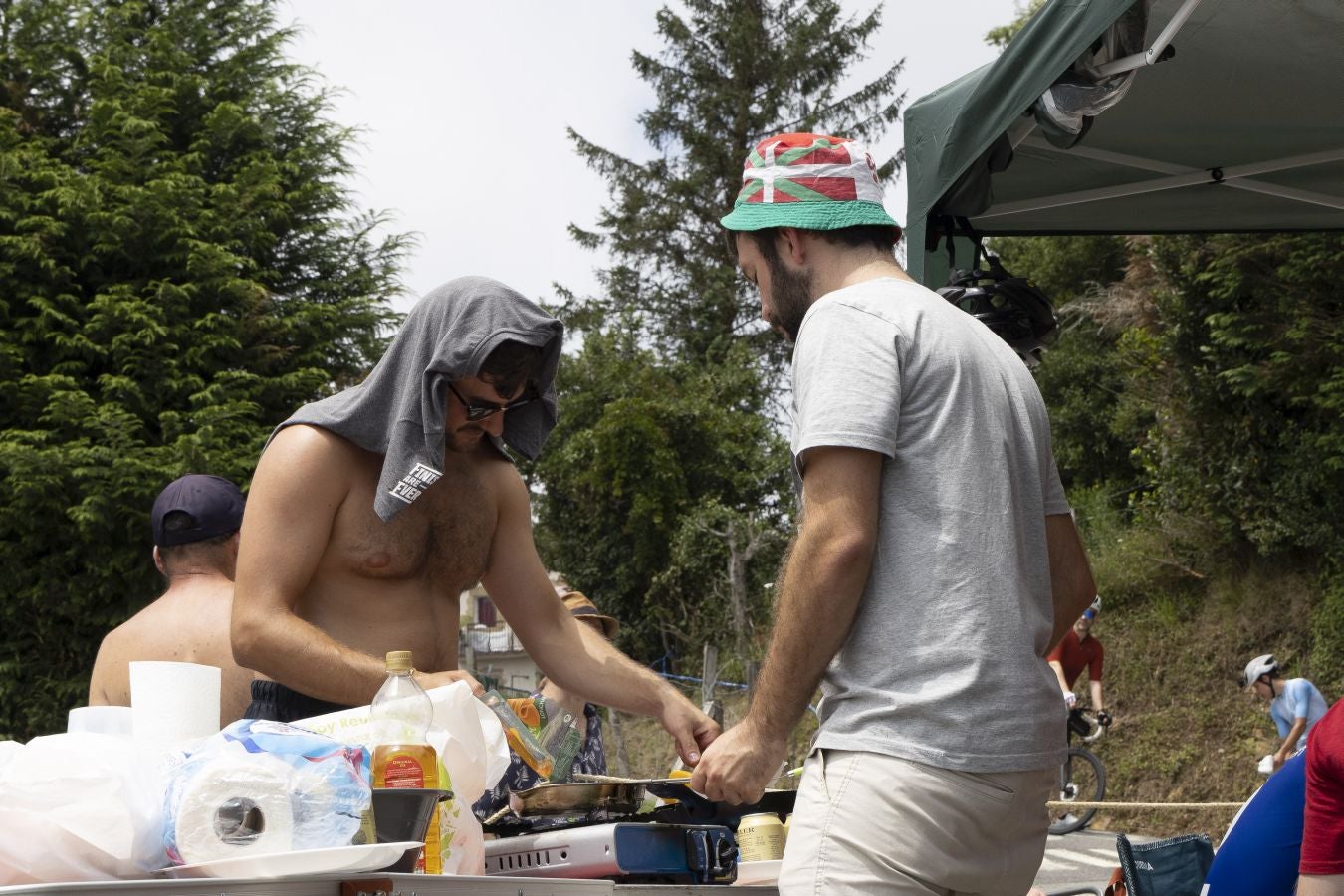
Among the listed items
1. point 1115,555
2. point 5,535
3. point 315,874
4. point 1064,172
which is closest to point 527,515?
point 315,874

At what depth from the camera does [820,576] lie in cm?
219

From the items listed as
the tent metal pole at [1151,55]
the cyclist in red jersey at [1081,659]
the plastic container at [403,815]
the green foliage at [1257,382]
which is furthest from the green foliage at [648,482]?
the plastic container at [403,815]

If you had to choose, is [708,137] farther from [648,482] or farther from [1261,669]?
[1261,669]

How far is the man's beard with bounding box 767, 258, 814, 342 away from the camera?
8.20 ft

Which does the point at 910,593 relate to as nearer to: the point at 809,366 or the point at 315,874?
the point at 809,366

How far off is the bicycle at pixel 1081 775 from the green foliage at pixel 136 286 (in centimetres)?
890

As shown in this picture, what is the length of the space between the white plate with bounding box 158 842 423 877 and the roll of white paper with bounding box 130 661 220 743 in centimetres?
39

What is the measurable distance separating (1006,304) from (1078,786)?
31.0 ft

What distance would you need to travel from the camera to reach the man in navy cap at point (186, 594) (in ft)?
13.6

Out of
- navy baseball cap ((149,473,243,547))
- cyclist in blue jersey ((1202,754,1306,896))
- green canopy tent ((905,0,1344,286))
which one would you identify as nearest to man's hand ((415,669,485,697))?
cyclist in blue jersey ((1202,754,1306,896))

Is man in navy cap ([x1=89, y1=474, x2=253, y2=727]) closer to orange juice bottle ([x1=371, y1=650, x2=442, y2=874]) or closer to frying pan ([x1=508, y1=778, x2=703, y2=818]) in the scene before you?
frying pan ([x1=508, y1=778, x2=703, y2=818])

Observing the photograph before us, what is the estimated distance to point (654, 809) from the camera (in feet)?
8.68

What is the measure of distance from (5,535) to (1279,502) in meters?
13.3

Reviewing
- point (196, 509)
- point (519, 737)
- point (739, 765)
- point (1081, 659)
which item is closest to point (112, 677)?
point (196, 509)
